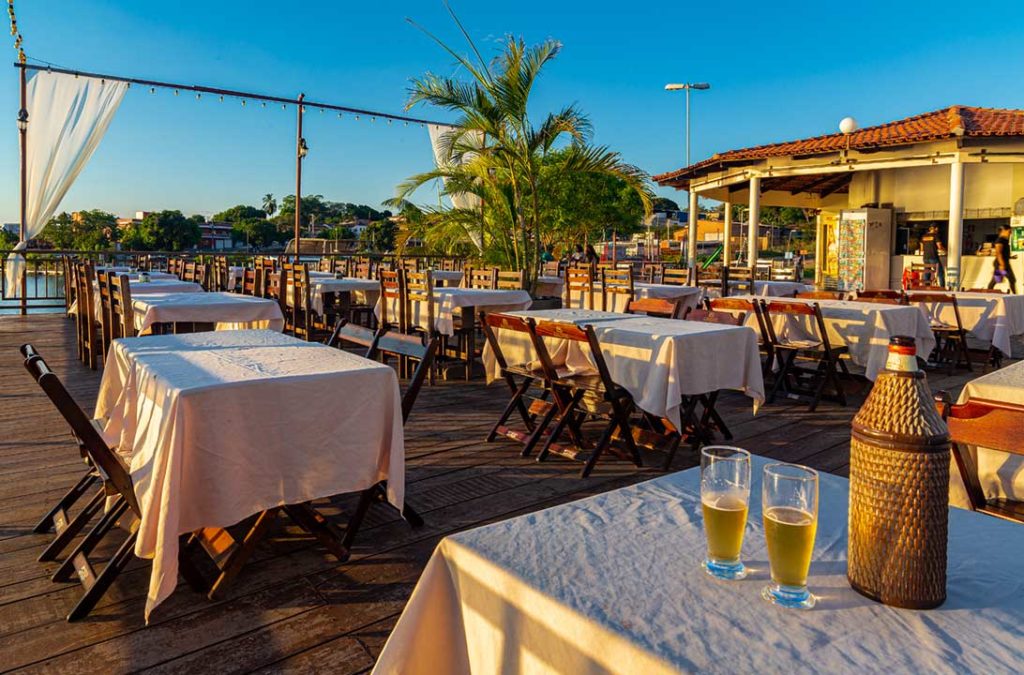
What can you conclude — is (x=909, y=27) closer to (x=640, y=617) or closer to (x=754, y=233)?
(x=754, y=233)

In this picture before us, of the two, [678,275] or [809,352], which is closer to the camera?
[809,352]

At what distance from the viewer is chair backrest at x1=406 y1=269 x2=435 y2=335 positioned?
6035 mm

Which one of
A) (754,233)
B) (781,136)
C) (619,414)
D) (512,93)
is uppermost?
(781,136)

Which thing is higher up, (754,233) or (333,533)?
(754,233)

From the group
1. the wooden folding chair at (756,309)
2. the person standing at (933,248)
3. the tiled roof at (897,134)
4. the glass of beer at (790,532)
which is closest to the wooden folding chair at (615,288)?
the wooden folding chair at (756,309)

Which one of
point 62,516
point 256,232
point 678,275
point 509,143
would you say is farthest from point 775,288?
point 256,232

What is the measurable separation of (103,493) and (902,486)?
2.44 meters

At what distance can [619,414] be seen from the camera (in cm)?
367

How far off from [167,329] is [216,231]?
100893mm

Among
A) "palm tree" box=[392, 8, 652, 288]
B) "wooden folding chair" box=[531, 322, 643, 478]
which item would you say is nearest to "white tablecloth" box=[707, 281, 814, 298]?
"palm tree" box=[392, 8, 652, 288]

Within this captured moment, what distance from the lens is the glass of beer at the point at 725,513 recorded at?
0.92m

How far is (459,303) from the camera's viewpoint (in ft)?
21.0

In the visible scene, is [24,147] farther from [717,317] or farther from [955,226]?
[955,226]

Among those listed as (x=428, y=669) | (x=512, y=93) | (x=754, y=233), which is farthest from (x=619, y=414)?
(x=754, y=233)
